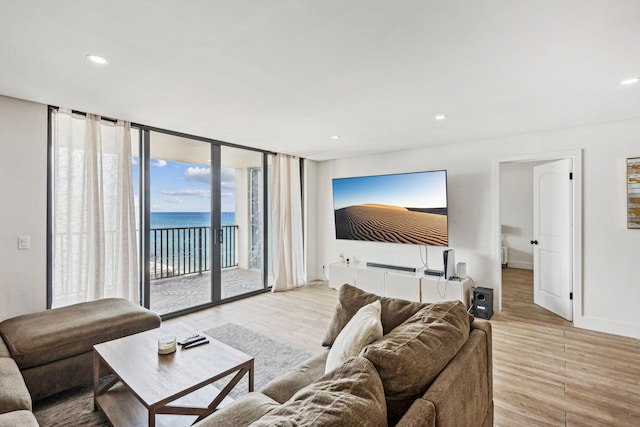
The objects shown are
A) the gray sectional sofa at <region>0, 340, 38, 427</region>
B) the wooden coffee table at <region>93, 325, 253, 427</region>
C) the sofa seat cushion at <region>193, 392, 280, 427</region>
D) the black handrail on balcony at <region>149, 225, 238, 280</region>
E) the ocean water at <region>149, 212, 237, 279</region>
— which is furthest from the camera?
the black handrail on balcony at <region>149, 225, 238, 280</region>

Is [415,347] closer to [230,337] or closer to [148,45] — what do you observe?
[148,45]

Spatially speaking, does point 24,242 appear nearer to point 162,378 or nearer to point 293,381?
point 162,378

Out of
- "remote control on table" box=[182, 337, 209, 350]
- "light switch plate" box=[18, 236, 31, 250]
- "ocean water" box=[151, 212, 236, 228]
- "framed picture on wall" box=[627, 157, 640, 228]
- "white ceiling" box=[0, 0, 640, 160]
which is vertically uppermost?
"white ceiling" box=[0, 0, 640, 160]

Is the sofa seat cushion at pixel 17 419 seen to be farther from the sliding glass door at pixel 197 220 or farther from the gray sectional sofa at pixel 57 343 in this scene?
the sliding glass door at pixel 197 220

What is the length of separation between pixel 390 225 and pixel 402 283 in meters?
0.86

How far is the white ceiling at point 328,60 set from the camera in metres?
1.56

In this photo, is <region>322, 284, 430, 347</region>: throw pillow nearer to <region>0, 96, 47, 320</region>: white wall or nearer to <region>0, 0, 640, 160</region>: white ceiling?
<region>0, 0, 640, 160</region>: white ceiling

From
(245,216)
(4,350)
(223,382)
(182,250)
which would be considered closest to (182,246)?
(182,250)

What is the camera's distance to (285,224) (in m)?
5.28

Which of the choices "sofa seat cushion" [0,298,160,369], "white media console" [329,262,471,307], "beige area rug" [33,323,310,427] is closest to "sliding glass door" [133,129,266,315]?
"sofa seat cushion" [0,298,160,369]

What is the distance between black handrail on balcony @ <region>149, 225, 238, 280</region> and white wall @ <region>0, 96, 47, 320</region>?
6.96 ft

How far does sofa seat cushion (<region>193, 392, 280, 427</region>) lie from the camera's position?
1.31m

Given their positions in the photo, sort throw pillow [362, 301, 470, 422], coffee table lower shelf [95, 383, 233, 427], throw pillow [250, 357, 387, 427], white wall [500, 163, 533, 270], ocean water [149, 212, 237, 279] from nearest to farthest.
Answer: throw pillow [250, 357, 387, 427] < throw pillow [362, 301, 470, 422] < coffee table lower shelf [95, 383, 233, 427] < ocean water [149, 212, 237, 279] < white wall [500, 163, 533, 270]

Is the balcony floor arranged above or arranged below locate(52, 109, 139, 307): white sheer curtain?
below
